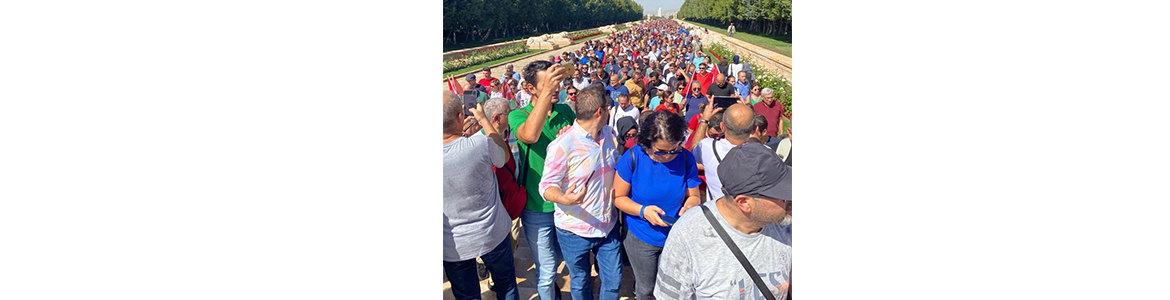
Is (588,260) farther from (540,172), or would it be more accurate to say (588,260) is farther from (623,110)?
(623,110)

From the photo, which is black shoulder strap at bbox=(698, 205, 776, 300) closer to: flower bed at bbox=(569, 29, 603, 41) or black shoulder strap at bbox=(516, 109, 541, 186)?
black shoulder strap at bbox=(516, 109, 541, 186)

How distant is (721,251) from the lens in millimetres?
2645

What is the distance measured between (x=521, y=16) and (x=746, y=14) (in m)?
1.44

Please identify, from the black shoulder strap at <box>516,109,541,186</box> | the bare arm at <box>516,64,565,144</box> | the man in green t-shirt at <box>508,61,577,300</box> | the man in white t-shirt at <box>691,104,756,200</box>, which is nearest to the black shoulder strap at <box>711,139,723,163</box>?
the man in white t-shirt at <box>691,104,756,200</box>

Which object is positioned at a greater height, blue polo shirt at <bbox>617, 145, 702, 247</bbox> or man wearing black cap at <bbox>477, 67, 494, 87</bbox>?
man wearing black cap at <bbox>477, 67, 494, 87</bbox>

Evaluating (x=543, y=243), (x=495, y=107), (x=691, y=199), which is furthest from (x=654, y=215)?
(x=495, y=107)

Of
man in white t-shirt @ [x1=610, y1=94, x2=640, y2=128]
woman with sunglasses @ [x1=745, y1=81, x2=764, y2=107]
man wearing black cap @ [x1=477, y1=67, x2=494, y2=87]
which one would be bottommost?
man in white t-shirt @ [x1=610, y1=94, x2=640, y2=128]

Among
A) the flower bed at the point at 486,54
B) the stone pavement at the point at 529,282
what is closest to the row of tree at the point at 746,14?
the flower bed at the point at 486,54

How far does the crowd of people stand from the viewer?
332 centimetres

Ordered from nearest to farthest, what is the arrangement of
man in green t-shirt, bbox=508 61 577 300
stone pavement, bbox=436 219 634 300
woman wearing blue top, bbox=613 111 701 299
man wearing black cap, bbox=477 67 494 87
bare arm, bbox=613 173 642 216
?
woman wearing blue top, bbox=613 111 701 299 → bare arm, bbox=613 173 642 216 → man in green t-shirt, bbox=508 61 577 300 → man wearing black cap, bbox=477 67 494 87 → stone pavement, bbox=436 219 634 300

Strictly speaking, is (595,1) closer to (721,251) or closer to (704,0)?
(704,0)

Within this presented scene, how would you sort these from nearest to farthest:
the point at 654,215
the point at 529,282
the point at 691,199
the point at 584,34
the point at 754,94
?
the point at 654,215 < the point at 691,199 < the point at 754,94 < the point at 584,34 < the point at 529,282

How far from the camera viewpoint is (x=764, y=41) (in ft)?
12.0

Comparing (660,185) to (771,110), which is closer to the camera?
(660,185)
